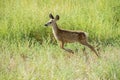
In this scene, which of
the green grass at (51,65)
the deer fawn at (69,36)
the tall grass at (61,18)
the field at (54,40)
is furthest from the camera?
the tall grass at (61,18)

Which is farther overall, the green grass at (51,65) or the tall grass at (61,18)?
the tall grass at (61,18)

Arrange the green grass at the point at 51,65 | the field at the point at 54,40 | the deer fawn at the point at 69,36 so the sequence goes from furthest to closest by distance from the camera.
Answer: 1. the deer fawn at the point at 69,36
2. the field at the point at 54,40
3. the green grass at the point at 51,65

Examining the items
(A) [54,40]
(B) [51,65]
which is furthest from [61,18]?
(B) [51,65]

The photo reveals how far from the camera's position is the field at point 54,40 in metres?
6.42

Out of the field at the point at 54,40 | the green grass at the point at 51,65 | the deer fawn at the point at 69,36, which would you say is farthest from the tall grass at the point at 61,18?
the green grass at the point at 51,65

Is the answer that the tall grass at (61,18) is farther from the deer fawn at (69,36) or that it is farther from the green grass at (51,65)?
the green grass at (51,65)

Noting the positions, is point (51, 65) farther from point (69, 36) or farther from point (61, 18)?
point (61, 18)

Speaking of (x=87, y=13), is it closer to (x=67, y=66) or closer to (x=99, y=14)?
(x=99, y=14)

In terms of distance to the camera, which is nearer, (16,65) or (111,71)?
(111,71)

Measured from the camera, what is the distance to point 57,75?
243 inches

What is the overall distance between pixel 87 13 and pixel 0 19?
5.82 ft

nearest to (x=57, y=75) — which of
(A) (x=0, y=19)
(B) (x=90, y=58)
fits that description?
(B) (x=90, y=58)

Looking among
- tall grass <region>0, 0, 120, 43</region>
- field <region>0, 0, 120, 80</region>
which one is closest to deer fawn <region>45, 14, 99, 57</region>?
field <region>0, 0, 120, 80</region>

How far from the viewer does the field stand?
253 inches
